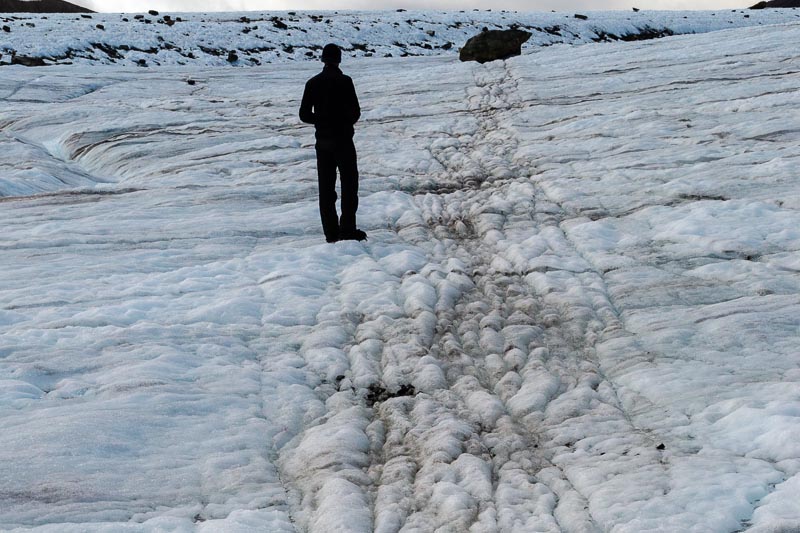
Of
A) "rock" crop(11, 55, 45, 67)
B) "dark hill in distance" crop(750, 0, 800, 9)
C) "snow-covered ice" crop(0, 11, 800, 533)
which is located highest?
"dark hill in distance" crop(750, 0, 800, 9)

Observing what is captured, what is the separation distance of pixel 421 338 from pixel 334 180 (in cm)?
270

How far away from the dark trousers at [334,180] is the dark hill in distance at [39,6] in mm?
111938

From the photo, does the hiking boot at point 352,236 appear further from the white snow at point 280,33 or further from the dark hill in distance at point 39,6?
the dark hill in distance at point 39,6

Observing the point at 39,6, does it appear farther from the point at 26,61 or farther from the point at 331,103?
the point at 331,103

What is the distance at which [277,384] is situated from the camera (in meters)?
4.86

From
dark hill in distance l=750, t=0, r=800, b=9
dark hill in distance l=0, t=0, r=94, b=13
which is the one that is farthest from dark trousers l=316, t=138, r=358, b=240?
dark hill in distance l=0, t=0, r=94, b=13

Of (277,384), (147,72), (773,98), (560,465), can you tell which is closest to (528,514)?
(560,465)

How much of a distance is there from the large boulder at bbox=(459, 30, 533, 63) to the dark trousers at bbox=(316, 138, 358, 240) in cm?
1625

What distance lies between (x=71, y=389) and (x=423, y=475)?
2.25 meters

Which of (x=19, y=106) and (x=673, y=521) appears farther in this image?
(x=19, y=106)

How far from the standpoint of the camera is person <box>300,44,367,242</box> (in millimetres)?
7309

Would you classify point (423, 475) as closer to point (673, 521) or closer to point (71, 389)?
point (673, 521)

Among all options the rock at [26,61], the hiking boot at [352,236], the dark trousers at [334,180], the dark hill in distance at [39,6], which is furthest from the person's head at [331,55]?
the dark hill in distance at [39,6]

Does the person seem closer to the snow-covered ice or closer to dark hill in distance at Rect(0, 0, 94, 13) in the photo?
the snow-covered ice
